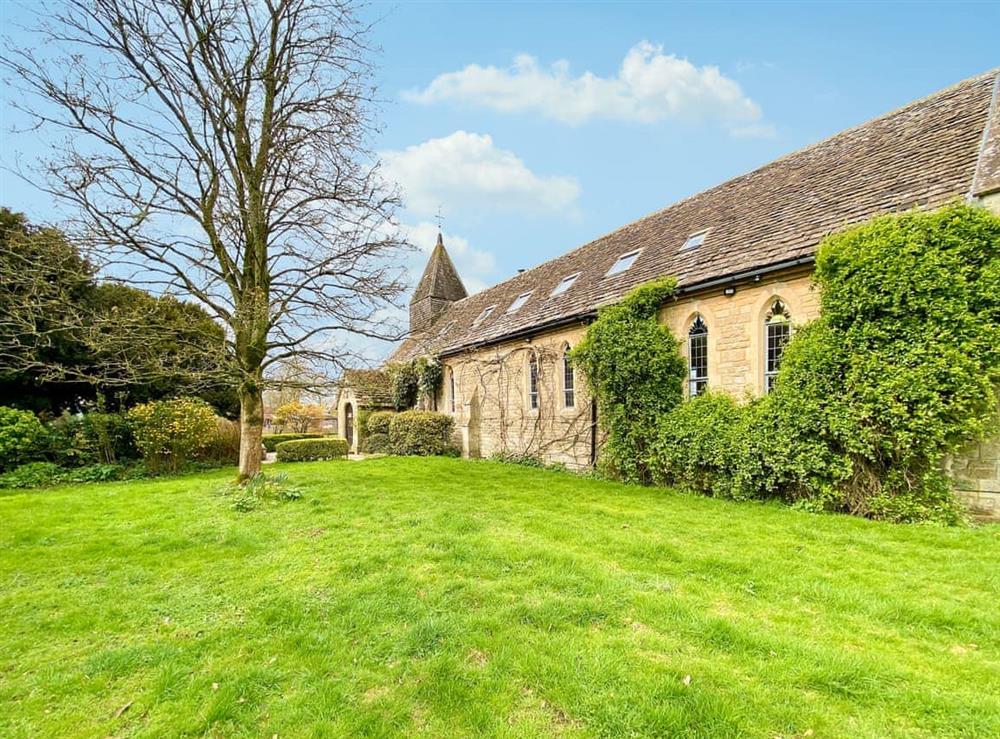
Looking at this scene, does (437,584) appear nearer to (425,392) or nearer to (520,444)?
(520,444)

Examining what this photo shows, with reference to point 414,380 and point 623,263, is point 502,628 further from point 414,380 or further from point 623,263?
point 414,380

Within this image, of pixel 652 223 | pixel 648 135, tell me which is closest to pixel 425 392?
pixel 652 223

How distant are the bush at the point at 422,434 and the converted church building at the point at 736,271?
1066 millimetres

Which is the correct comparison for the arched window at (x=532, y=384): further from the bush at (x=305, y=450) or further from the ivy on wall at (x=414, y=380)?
the bush at (x=305, y=450)

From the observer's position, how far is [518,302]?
18812mm

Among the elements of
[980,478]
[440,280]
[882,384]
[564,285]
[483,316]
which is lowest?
[980,478]

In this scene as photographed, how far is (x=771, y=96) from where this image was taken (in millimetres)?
10305

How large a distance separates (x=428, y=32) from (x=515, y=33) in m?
1.96

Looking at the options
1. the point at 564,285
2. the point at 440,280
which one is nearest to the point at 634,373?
the point at 564,285

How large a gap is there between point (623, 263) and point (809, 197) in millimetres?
5037

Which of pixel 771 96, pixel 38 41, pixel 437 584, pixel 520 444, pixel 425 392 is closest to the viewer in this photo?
pixel 437 584

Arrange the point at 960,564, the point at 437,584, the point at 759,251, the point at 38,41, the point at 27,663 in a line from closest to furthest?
1. the point at 27,663
2. the point at 437,584
3. the point at 960,564
4. the point at 38,41
5. the point at 759,251

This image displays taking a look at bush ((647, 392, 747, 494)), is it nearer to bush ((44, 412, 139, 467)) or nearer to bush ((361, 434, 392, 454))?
bush ((361, 434, 392, 454))

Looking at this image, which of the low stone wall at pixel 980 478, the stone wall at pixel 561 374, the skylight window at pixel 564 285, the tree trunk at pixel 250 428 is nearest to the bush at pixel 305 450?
the stone wall at pixel 561 374
